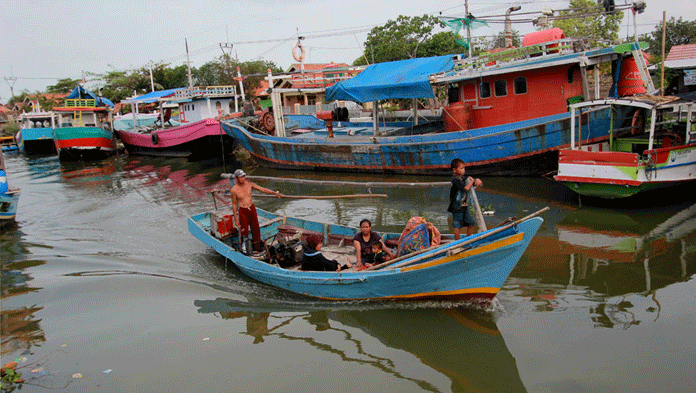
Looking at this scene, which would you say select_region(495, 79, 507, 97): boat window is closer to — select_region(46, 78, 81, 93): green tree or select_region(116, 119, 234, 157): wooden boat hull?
select_region(116, 119, 234, 157): wooden boat hull

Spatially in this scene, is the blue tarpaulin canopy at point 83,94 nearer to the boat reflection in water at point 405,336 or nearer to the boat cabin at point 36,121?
the boat cabin at point 36,121

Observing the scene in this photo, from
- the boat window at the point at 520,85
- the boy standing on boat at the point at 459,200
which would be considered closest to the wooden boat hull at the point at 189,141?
the boat window at the point at 520,85

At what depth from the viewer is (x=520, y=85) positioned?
14492 millimetres

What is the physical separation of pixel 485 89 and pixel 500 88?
0.47 m

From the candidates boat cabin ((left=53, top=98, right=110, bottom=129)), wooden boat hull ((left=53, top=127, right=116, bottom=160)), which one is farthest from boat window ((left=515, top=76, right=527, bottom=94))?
boat cabin ((left=53, top=98, right=110, bottom=129))

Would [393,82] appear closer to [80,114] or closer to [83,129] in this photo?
[83,129]

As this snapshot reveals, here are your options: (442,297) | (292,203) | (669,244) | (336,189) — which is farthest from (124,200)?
(669,244)

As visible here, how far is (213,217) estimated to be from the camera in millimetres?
9094

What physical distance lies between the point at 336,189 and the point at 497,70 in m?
5.78

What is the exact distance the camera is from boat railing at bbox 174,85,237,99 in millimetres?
25156

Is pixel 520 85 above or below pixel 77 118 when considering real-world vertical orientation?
below

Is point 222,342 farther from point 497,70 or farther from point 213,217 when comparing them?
point 497,70

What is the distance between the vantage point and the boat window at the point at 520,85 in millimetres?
14391

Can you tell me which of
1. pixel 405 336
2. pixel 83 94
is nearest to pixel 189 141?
pixel 83 94
